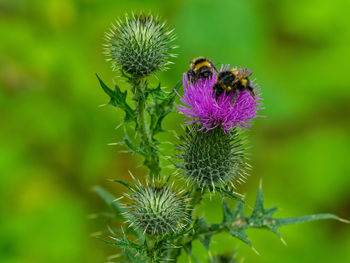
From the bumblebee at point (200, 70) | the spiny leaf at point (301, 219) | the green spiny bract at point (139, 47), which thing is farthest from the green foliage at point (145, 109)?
the spiny leaf at point (301, 219)

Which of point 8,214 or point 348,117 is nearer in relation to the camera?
point 8,214

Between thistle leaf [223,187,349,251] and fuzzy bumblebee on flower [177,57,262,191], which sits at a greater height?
fuzzy bumblebee on flower [177,57,262,191]

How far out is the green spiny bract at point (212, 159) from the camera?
2.91m

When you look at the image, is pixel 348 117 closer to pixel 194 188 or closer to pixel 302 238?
pixel 302 238

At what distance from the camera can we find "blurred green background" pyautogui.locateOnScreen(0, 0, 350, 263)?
4.69 m

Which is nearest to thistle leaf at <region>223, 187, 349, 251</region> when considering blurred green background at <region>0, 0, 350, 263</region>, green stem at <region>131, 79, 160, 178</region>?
green stem at <region>131, 79, 160, 178</region>

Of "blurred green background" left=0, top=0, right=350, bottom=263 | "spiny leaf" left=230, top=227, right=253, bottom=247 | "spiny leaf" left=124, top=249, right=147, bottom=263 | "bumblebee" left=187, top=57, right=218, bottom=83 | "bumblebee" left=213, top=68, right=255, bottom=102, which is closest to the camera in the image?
"spiny leaf" left=124, top=249, right=147, bottom=263

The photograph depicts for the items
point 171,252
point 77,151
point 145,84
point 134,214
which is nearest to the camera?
point 134,214

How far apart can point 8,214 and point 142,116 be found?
239 centimetres

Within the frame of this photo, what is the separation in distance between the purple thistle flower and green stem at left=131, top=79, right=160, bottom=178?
0.25 metres

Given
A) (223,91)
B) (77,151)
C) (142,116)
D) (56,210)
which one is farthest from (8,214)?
(223,91)

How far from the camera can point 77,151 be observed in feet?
16.3

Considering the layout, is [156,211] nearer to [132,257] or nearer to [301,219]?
[132,257]

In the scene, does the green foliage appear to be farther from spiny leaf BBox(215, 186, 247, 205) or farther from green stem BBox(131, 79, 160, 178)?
spiny leaf BBox(215, 186, 247, 205)
